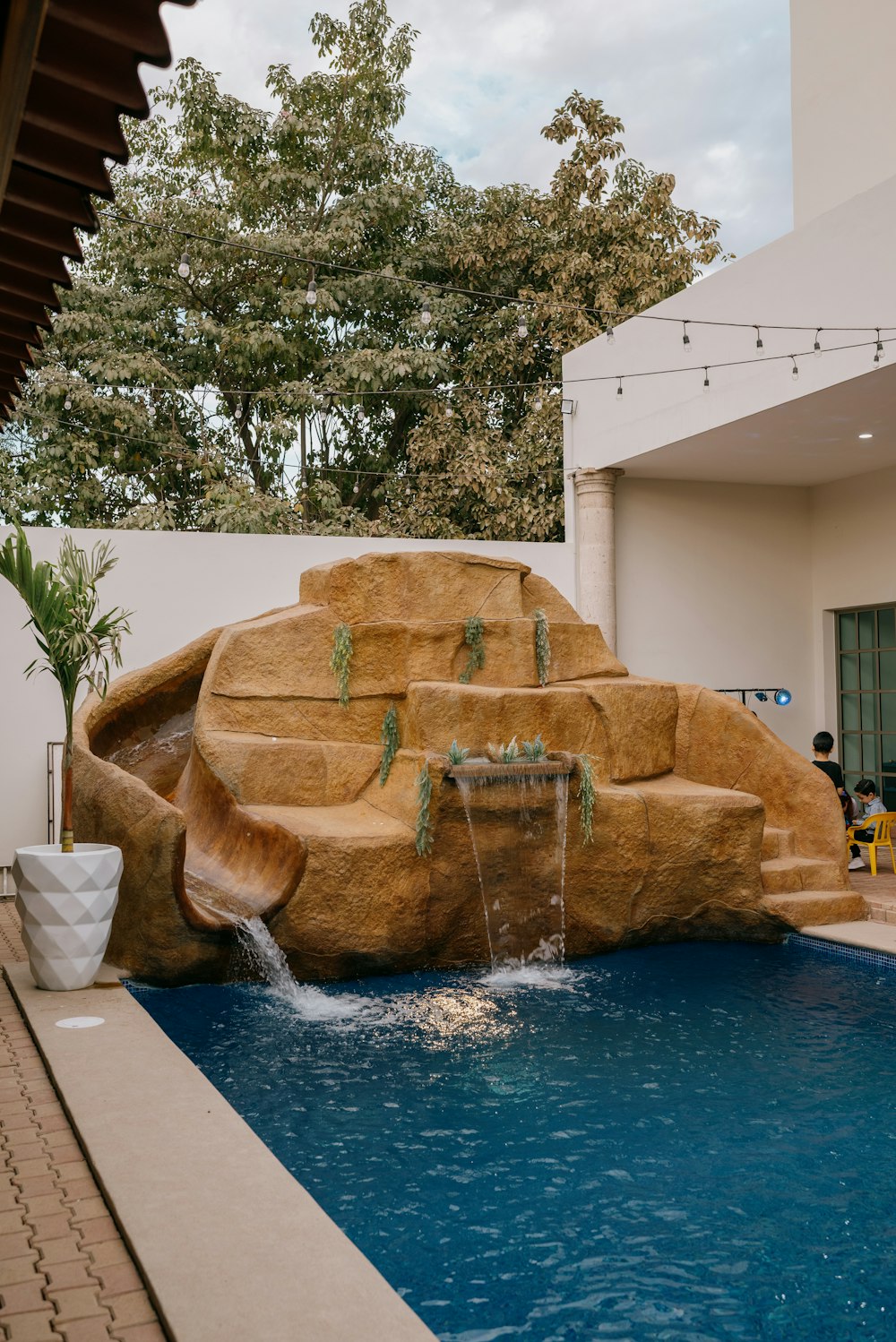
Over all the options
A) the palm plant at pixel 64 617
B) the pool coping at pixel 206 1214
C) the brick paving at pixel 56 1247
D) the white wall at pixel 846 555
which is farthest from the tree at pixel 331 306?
the brick paving at pixel 56 1247

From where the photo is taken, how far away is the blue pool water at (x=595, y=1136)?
12.0 feet

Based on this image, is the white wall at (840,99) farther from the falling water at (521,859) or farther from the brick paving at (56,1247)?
the brick paving at (56,1247)

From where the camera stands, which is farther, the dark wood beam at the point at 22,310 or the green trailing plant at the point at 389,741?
the green trailing plant at the point at 389,741

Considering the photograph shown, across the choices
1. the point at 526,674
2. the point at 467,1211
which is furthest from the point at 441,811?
the point at 467,1211

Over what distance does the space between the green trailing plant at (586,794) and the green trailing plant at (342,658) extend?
182 cm

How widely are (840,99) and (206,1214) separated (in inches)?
523

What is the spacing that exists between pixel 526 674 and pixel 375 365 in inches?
357

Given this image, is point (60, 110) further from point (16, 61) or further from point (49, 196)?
point (49, 196)

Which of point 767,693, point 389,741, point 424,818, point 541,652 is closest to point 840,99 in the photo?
point 767,693

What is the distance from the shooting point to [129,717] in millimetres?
9242

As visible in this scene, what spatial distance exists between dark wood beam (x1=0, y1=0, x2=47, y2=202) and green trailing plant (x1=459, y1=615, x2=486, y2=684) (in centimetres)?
647

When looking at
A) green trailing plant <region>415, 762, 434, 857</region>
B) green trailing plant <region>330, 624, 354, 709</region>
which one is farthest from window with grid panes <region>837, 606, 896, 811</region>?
green trailing plant <region>415, 762, 434, 857</region>

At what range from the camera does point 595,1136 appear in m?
4.91

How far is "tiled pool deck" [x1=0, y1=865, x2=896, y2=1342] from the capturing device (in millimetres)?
2951
